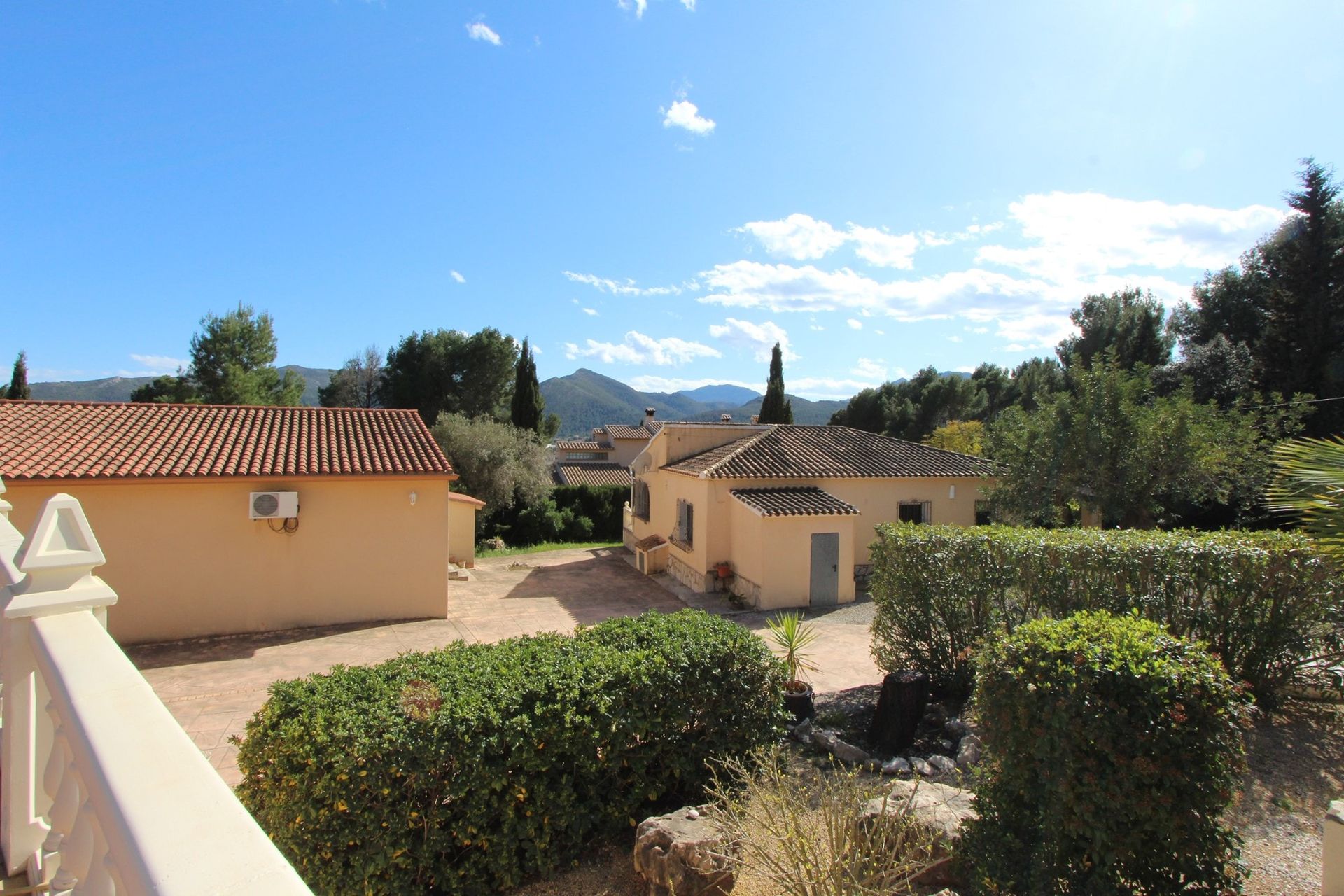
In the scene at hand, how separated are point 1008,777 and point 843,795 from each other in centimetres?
112

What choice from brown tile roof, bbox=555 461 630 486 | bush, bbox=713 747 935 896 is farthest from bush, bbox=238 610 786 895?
brown tile roof, bbox=555 461 630 486

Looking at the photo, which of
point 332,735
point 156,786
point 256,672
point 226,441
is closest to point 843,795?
point 332,735

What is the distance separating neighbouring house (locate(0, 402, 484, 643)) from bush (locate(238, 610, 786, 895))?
33.2ft

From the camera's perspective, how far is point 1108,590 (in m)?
8.07

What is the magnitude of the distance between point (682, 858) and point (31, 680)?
3754mm

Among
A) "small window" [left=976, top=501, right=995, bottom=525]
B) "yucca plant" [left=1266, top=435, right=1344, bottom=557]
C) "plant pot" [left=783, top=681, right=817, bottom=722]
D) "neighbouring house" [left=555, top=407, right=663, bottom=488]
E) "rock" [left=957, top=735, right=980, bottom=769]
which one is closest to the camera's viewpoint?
"yucca plant" [left=1266, top=435, right=1344, bottom=557]

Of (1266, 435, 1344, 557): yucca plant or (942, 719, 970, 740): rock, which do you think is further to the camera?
(942, 719, 970, 740): rock

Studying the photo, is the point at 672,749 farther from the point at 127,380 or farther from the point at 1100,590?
the point at 127,380

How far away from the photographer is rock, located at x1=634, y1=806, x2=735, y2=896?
4.56 m

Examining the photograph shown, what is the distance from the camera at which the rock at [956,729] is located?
7.75m

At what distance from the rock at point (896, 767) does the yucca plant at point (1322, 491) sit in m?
4.49

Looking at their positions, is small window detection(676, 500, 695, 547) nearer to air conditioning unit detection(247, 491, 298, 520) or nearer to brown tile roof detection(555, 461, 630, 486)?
air conditioning unit detection(247, 491, 298, 520)

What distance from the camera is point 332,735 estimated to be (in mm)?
4625

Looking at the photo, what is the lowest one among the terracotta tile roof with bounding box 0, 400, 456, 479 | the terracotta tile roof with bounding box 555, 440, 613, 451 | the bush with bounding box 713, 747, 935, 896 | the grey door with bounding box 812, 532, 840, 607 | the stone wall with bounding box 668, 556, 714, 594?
the stone wall with bounding box 668, 556, 714, 594
